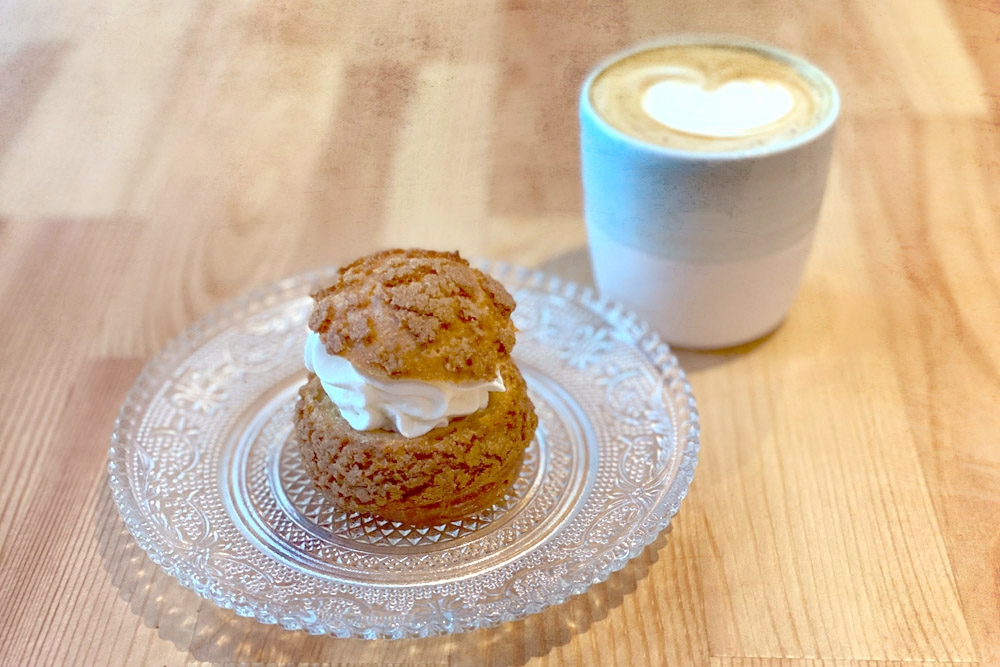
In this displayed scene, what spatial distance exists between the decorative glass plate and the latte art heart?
0.84 ft

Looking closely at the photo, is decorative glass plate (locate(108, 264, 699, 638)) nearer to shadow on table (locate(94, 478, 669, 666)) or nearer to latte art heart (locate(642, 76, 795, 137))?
shadow on table (locate(94, 478, 669, 666))

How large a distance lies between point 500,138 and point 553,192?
0.37 feet

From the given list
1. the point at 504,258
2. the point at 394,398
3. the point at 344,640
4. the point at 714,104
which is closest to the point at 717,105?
the point at 714,104

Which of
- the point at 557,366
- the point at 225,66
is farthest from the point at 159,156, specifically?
the point at 557,366

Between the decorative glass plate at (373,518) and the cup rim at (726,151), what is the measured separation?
0.24 m

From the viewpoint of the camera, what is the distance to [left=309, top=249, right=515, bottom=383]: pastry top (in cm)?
91

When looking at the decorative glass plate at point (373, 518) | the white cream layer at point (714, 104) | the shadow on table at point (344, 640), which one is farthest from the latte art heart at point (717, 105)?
the shadow on table at point (344, 640)

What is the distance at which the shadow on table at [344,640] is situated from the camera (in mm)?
889

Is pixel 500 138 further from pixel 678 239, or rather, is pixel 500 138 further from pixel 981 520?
pixel 981 520

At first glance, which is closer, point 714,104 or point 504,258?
point 714,104

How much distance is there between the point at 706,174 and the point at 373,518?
526 millimetres

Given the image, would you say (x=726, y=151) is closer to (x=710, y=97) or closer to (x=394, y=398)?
(x=710, y=97)

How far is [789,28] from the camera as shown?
3.67 ft

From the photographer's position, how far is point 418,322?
0.91 m
